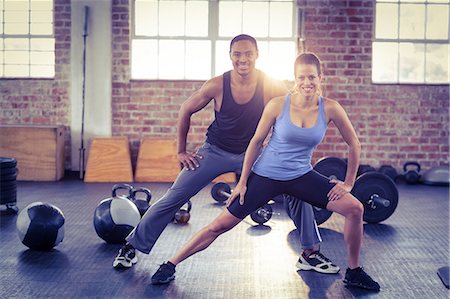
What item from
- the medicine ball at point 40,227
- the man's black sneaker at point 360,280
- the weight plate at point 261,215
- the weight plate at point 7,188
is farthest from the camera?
the weight plate at point 7,188

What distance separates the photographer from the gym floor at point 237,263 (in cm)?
314

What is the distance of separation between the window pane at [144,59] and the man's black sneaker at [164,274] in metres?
4.56

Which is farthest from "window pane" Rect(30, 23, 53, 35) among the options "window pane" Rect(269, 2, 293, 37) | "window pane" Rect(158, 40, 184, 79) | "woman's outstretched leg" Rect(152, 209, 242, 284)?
"woman's outstretched leg" Rect(152, 209, 242, 284)

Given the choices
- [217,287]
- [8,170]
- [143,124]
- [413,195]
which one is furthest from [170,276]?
[143,124]

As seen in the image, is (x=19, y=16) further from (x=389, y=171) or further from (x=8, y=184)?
(x=389, y=171)

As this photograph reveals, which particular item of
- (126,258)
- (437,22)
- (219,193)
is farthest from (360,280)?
(437,22)

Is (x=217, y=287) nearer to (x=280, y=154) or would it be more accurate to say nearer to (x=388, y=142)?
(x=280, y=154)

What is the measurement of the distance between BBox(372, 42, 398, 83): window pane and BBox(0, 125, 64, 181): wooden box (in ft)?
11.4

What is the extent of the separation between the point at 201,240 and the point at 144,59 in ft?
15.6

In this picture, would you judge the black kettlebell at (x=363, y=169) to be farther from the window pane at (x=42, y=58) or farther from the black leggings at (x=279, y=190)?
the black leggings at (x=279, y=190)

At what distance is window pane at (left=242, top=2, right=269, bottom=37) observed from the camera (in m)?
7.54

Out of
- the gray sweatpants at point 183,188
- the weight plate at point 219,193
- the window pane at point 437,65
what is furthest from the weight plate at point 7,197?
the window pane at point 437,65

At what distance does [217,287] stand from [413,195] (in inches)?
148

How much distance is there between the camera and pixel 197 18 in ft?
24.7
